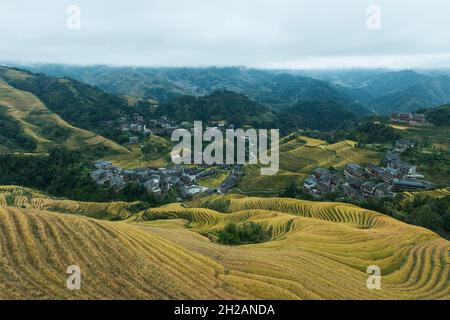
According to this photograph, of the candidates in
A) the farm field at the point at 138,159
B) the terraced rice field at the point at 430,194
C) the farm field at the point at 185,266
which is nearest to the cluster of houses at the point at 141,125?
the farm field at the point at 138,159

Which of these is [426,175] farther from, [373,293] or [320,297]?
[320,297]

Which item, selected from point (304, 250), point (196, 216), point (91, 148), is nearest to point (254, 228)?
point (304, 250)

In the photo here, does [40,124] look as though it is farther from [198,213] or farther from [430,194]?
[430,194]

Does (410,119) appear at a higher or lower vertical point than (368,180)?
higher

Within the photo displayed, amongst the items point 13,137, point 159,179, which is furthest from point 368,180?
point 13,137

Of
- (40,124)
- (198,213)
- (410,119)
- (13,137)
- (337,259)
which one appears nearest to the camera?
(337,259)

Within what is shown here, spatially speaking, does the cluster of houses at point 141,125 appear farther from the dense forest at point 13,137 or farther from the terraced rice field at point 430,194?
the terraced rice field at point 430,194
